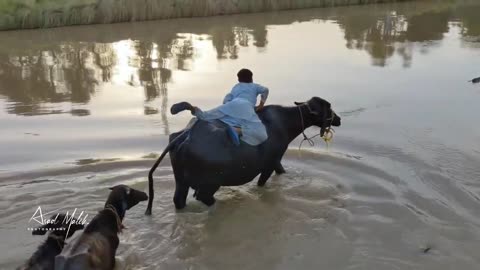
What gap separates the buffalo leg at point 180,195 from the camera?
6.09 metres

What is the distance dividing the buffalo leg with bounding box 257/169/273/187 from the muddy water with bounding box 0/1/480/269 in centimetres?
15

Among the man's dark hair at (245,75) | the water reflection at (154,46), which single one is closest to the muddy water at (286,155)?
the water reflection at (154,46)

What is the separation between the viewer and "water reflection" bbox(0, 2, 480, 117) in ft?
37.8

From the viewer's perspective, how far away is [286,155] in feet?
26.2

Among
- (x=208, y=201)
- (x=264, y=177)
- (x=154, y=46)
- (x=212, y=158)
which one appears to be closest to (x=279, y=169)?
(x=264, y=177)

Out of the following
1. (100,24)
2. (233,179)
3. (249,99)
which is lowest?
(233,179)

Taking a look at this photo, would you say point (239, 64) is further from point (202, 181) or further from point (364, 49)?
point (202, 181)

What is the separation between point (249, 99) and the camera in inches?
261

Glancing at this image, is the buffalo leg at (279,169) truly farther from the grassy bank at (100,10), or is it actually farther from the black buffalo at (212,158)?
the grassy bank at (100,10)

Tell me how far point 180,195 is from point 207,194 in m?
0.31

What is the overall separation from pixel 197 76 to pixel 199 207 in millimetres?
6124

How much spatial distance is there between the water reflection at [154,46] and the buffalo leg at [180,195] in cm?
369

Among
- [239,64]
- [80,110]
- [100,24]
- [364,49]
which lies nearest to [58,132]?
[80,110]

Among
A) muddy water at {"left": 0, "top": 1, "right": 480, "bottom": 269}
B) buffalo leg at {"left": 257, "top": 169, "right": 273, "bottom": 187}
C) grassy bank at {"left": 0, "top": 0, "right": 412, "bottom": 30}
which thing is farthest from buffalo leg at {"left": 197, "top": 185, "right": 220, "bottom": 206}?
grassy bank at {"left": 0, "top": 0, "right": 412, "bottom": 30}
